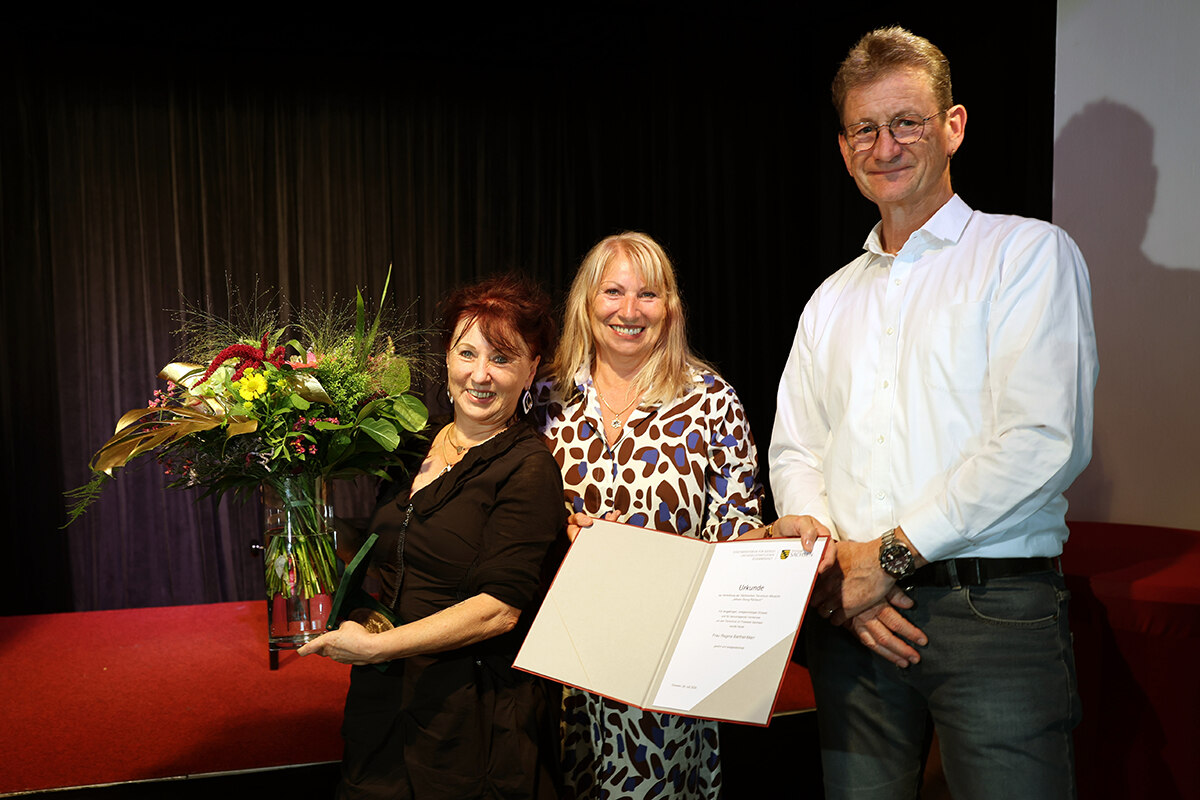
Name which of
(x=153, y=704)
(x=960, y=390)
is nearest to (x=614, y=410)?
(x=960, y=390)

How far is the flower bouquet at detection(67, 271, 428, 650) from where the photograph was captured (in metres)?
1.77

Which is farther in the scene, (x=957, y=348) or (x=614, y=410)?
(x=614, y=410)

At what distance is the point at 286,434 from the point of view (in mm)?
1785

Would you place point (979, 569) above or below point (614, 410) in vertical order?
below

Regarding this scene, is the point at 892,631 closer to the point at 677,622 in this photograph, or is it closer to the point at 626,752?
the point at 677,622

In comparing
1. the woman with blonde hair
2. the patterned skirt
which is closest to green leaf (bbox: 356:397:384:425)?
the woman with blonde hair

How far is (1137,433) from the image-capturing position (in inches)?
96.6

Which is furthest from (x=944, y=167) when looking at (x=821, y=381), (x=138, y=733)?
(x=138, y=733)

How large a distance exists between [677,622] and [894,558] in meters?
0.38

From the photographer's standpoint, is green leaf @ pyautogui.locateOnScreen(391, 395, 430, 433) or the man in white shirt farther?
green leaf @ pyautogui.locateOnScreen(391, 395, 430, 433)

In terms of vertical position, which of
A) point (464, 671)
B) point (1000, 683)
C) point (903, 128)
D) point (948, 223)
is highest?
point (903, 128)

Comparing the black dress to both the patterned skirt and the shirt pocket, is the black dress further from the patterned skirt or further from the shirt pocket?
the shirt pocket

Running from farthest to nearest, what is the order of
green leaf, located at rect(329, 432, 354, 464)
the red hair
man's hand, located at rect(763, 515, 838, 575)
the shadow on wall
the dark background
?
1. the dark background
2. the shadow on wall
3. the red hair
4. green leaf, located at rect(329, 432, 354, 464)
5. man's hand, located at rect(763, 515, 838, 575)

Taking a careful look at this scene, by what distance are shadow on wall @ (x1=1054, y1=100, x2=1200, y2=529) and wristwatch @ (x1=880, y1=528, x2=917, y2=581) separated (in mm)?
1309
